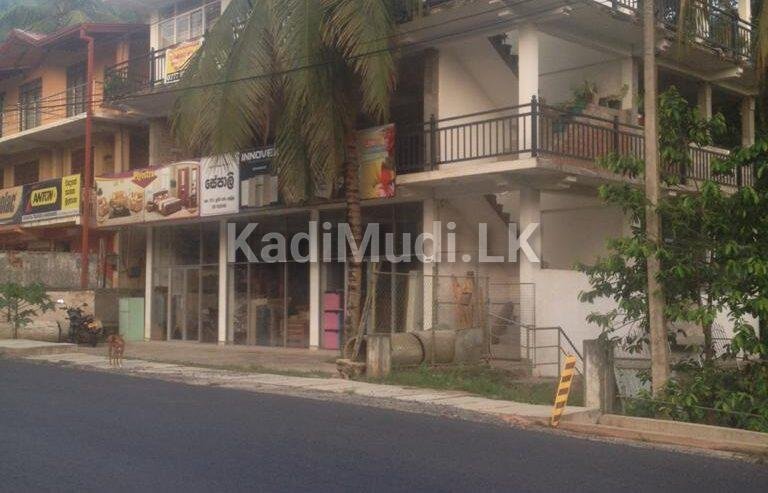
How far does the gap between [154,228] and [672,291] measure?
19.7 meters

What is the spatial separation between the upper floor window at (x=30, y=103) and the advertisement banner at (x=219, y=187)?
1220cm

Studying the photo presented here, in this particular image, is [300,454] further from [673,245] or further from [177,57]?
[177,57]

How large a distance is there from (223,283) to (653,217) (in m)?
16.1

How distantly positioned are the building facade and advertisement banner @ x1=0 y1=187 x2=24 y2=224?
6.95m

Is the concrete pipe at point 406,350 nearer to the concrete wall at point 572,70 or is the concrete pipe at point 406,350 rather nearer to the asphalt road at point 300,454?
the asphalt road at point 300,454

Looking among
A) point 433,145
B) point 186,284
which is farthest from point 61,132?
point 433,145

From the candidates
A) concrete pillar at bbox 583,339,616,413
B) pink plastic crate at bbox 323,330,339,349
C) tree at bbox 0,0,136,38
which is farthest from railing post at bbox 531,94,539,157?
tree at bbox 0,0,136,38

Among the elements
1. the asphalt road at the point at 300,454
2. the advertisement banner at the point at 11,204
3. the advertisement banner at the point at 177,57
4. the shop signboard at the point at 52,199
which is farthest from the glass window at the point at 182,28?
the asphalt road at the point at 300,454

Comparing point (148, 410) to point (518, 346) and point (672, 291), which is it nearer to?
point (672, 291)

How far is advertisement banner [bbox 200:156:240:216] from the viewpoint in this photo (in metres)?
23.4

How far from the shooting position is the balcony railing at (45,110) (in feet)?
101

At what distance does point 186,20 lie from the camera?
27234 millimetres

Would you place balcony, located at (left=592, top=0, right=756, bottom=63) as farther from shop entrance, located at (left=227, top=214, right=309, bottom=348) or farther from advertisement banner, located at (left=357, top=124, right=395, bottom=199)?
shop entrance, located at (left=227, top=214, right=309, bottom=348)

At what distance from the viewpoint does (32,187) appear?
3180 centimetres
